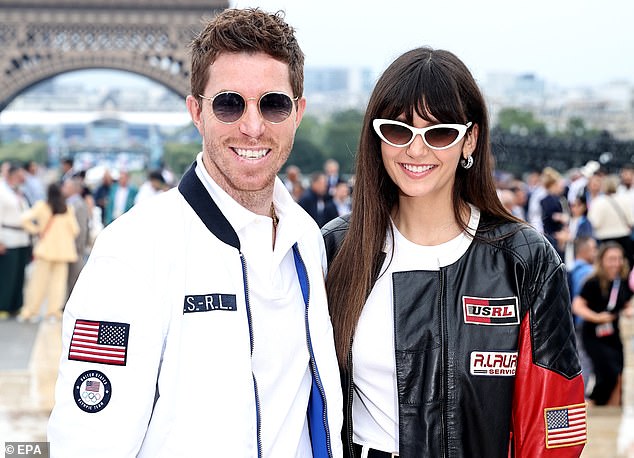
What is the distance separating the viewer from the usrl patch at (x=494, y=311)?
2.45 m

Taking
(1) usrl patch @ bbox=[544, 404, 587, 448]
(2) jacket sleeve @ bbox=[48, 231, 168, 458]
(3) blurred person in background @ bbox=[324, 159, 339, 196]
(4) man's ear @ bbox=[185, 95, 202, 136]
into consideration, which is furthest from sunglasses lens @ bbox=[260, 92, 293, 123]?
(3) blurred person in background @ bbox=[324, 159, 339, 196]

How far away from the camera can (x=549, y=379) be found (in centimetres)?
241

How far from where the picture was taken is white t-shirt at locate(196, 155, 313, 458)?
87.0 inches

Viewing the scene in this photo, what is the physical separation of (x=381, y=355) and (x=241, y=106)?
0.83 metres

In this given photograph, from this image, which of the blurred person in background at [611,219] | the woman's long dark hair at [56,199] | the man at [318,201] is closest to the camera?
the woman's long dark hair at [56,199]

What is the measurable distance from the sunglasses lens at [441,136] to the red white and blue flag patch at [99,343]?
1.02 m

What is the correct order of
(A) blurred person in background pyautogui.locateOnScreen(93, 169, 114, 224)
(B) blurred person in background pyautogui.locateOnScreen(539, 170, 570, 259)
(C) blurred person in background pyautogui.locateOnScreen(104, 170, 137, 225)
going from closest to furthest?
(B) blurred person in background pyautogui.locateOnScreen(539, 170, 570, 259) → (C) blurred person in background pyautogui.locateOnScreen(104, 170, 137, 225) → (A) blurred person in background pyautogui.locateOnScreen(93, 169, 114, 224)

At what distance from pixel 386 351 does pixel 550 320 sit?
1.53ft

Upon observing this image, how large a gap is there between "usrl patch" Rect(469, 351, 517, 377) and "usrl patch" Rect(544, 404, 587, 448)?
0.51 ft

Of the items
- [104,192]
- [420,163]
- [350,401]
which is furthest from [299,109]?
[104,192]

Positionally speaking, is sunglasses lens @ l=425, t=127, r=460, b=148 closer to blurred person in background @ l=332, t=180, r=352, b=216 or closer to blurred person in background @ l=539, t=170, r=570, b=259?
blurred person in background @ l=539, t=170, r=570, b=259

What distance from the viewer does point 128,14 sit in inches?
1273

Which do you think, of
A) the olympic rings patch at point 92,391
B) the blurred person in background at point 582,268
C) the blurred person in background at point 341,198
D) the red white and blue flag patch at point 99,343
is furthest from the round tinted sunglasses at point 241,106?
the blurred person in background at point 341,198

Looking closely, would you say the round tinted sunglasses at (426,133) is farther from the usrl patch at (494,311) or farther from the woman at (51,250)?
the woman at (51,250)
